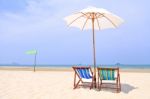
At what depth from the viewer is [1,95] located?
5.73 meters

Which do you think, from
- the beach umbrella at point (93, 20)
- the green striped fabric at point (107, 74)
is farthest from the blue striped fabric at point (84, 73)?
the beach umbrella at point (93, 20)

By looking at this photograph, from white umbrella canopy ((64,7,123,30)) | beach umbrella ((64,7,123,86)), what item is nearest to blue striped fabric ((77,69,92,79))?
beach umbrella ((64,7,123,86))

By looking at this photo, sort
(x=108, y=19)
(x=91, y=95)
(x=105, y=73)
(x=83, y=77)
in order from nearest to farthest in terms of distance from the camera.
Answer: (x=91, y=95) → (x=105, y=73) → (x=83, y=77) → (x=108, y=19)

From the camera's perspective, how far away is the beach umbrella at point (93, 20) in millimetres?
7059

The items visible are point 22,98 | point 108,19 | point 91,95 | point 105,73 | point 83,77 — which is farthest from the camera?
point 108,19

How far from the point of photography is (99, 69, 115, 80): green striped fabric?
6.13 metres

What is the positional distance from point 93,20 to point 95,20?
448 millimetres

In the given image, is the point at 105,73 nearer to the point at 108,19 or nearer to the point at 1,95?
the point at 108,19

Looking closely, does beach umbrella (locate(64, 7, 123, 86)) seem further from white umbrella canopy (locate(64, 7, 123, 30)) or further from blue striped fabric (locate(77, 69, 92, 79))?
blue striped fabric (locate(77, 69, 92, 79))

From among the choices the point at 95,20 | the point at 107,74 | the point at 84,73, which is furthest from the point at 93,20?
the point at 107,74

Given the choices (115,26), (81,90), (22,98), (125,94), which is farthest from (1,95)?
(115,26)

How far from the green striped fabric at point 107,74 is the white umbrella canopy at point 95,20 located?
5.56 feet

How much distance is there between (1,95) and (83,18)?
3572 millimetres

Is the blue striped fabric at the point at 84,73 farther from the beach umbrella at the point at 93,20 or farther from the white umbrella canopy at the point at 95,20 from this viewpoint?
the white umbrella canopy at the point at 95,20
